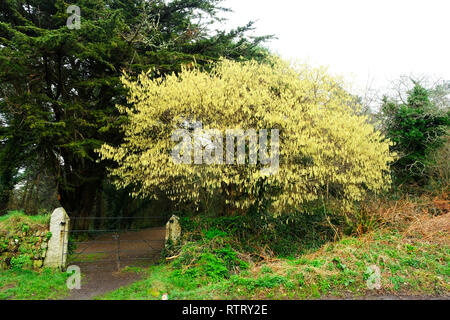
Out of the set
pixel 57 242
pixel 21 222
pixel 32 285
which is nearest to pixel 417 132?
pixel 57 242

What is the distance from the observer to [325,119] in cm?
688

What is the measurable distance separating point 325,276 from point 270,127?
3.70m

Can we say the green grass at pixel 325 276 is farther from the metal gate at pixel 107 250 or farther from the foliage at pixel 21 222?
the foliage at pixel 21 222

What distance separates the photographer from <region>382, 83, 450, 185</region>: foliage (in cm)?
1130

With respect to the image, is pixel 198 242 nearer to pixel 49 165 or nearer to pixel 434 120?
pixel 49 165

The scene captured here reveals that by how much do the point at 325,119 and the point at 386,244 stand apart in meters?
3.51

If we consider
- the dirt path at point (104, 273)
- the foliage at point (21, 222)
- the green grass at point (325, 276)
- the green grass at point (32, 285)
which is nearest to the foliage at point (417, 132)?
the green grass at point (325, 276)

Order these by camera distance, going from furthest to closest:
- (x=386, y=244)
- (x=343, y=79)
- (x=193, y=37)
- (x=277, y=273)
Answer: (x=193, y=37) → (x=343, y=79) → (x=386, y=244) → (x=277, y=273)

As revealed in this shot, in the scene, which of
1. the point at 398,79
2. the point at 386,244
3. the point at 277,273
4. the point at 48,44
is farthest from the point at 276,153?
the point at 398,79

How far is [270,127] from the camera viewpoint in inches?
275

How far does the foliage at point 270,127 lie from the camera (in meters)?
6.82

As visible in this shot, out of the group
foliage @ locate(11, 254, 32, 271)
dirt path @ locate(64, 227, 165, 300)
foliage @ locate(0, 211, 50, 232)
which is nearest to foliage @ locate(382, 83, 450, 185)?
dirt path @ locate(64, 227, 165, 300)

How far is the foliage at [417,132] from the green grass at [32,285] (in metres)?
12.8
